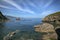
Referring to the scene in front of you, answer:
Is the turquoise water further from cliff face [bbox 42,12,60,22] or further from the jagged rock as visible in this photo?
cliff face [bbox 42,12,60,22]

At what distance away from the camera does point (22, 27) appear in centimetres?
418

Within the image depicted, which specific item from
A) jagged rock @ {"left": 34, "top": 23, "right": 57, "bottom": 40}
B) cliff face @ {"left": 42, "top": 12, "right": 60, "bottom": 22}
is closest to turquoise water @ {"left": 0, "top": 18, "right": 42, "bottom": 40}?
jagged rock @ {"left": 34, "top": 23, "right": 57, "bottom": 40}

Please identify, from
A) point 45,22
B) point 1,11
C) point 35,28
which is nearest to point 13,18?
point 1,11

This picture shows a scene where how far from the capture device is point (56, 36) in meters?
4.02

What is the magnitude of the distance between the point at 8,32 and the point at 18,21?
1.97ft

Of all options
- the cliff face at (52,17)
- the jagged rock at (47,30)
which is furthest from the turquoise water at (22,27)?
the cliff face at (52,17)

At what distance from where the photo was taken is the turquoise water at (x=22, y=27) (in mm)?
4027

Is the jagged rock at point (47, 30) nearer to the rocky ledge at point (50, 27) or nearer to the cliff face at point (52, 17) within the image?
the rocky ledge at point (50, 27)

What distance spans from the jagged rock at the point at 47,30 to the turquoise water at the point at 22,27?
206 millimetres

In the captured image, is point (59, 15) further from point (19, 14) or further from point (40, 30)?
point (19, 14)

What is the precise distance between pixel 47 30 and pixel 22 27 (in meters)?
1.00

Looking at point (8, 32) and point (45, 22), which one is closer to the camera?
point (8, 32)

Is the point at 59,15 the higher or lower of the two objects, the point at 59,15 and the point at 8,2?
the lower

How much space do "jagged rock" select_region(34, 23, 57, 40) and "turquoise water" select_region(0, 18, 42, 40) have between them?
0.68ft
